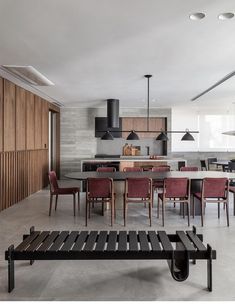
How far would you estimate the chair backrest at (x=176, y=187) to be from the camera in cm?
471

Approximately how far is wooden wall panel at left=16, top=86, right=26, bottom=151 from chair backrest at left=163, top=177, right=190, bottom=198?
3437 mm

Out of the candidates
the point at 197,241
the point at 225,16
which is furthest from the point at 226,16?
the point at 197,241

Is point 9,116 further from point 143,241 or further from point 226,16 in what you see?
point 226,16

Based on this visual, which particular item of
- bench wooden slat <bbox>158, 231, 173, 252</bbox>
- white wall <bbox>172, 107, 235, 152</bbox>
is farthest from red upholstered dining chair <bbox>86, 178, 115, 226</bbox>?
white wall <bbox>172, 107, 235, 152</bbox>

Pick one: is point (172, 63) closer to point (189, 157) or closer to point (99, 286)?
point (99, 286)

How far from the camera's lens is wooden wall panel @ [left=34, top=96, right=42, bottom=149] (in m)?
7.61

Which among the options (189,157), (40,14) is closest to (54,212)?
(40,14)

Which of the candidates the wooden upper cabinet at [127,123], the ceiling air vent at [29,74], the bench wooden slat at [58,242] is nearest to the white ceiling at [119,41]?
the ceiling air vent at [29,74]

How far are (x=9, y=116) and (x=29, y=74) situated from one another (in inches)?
42.2

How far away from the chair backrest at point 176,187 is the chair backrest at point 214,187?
284 millimetres

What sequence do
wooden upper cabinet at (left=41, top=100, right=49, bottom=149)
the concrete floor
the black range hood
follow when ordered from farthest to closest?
wooden upper cabinet at (left=41, top=100, right=49, bottom=149), the black range hood, the concrete floor

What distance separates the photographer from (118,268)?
3.07 meters

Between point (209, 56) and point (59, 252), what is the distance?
3.41 metres

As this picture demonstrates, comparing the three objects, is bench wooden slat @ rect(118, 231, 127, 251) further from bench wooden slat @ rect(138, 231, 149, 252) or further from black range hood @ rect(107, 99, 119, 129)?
black range hood @ rect(107, 99, 119, 129)
